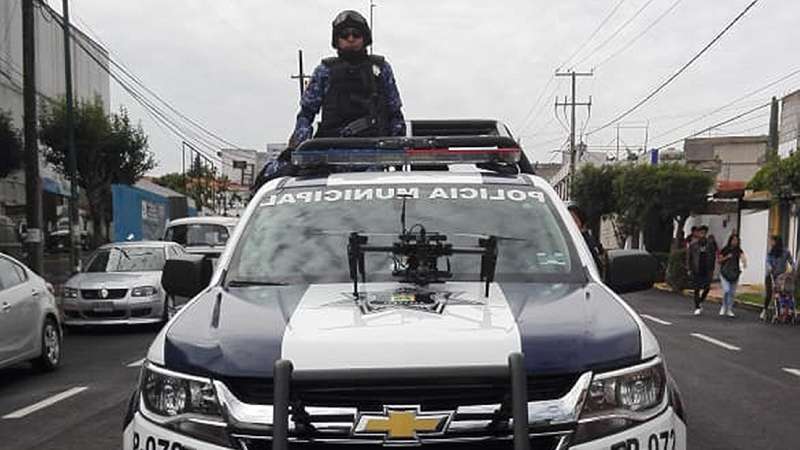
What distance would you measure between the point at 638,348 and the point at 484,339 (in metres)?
0.54

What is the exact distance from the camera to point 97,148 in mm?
30266

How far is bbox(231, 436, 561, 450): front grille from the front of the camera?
105 inches

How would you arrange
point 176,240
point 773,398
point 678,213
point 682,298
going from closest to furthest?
point 773,398, point 176,240, point 682,298, point 678,213

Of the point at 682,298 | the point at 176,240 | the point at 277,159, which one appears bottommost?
the point at 682,298

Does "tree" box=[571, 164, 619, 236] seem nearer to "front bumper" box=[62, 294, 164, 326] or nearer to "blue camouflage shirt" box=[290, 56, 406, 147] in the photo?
"front bumper" box=[62, 294, 164, 326]

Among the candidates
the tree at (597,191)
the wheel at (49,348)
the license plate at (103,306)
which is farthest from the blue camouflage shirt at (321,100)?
the tree at (597,191)

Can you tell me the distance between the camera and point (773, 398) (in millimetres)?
8219

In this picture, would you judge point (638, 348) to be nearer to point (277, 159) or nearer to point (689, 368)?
point (277, 159)

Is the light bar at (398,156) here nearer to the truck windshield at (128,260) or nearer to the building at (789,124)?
the truck windshield at (128,260)

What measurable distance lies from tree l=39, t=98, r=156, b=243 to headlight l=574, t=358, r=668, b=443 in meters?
29.0

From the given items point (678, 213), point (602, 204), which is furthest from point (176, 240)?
point (602, 204)

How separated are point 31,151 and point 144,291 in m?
4.77

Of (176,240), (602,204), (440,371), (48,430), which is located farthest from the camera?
(602,204)

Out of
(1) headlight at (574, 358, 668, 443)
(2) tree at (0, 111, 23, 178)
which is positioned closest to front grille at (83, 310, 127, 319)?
(1) headlight at (574, 358, 668, 443)
